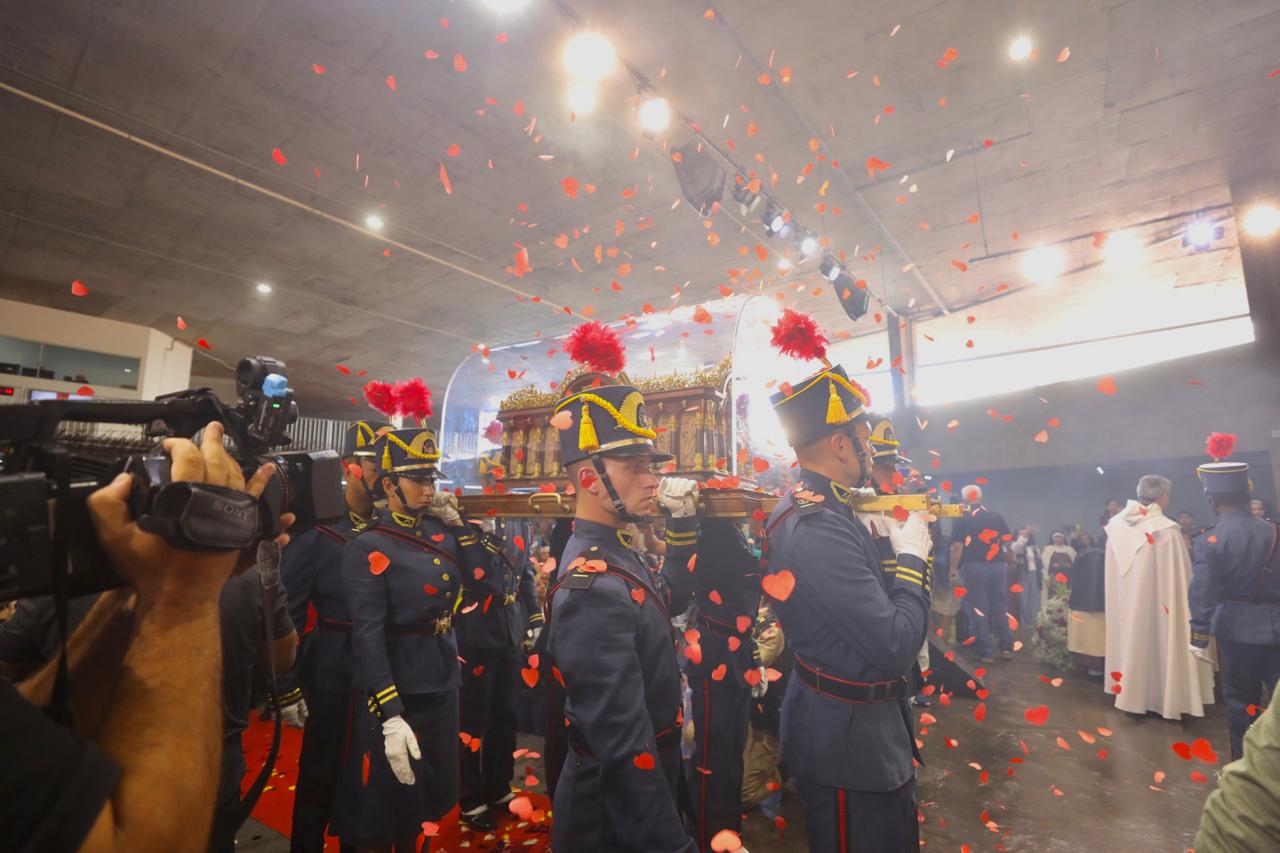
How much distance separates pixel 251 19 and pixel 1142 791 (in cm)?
864

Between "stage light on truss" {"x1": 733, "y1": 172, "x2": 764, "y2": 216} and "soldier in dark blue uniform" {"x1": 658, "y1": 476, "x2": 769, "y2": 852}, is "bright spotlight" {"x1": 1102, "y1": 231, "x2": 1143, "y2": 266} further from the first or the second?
"soldier in dark blue uniform" {"x1": 658, "y1": 476, "x2": 769, "y2": 852}

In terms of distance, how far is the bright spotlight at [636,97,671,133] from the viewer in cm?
570

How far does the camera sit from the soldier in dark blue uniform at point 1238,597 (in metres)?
4.34

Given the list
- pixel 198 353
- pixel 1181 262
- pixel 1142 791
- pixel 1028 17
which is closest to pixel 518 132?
pixel 1028 17

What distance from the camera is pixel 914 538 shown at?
7.91 feet

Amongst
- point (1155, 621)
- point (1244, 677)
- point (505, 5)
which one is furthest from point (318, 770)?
point (1155, 621)

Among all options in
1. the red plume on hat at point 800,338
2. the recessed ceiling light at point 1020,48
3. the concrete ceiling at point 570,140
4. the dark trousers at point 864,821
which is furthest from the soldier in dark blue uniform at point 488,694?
the recessed ceiling light at point 1020,48

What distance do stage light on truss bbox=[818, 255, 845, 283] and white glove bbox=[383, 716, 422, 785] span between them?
25.2 feet

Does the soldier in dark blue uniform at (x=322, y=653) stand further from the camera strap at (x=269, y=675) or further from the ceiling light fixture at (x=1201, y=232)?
the ceiling light fixture at (x=1201, y=232)

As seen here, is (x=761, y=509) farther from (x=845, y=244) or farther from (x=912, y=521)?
(x=845, y=244)

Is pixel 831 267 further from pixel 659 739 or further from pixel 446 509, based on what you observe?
pixel 659 739

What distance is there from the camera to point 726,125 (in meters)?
6.25

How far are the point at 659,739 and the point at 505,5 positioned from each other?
5058 millimetres

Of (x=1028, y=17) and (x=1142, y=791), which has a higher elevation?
(x=1028, y=17)
